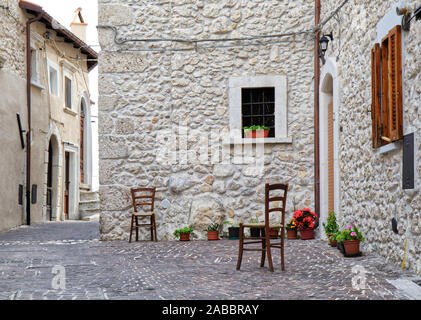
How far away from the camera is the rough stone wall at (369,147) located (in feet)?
16.8

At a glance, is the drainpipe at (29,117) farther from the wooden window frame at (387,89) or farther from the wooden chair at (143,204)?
the wooden window frame at (387,89)

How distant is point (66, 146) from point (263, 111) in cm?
844

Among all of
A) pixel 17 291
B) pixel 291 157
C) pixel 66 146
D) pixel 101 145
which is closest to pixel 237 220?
pixel 291 157

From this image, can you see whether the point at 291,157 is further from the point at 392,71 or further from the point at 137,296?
the point at 137,296

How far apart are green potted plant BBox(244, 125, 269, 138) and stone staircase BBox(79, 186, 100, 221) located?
896 centimetres

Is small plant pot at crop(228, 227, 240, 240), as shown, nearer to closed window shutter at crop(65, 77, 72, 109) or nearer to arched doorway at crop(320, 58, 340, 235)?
arched doorway at crop(320, 58, 340, 235)

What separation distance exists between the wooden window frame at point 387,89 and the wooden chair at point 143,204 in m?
4.11

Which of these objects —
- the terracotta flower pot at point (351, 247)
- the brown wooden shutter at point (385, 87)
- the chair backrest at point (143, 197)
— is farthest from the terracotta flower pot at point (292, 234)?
the brown wooden shutter at point (385, 87)

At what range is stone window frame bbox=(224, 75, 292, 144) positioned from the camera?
939 centimetres

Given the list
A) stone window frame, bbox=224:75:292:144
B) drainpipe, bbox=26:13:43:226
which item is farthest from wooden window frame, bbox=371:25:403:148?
drainpipe, bbox=26:13:43:226

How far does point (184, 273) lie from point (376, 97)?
2618 mm

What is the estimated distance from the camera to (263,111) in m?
9.63
